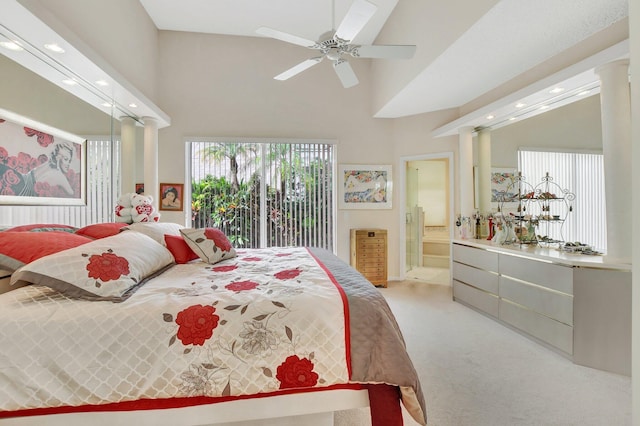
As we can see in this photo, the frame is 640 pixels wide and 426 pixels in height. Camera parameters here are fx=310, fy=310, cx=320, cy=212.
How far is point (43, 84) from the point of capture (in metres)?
2.21

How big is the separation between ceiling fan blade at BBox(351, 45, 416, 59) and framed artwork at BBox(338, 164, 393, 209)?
99.5 inches

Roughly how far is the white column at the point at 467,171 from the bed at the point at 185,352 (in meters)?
3.11

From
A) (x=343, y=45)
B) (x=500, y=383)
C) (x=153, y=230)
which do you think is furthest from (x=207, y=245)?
(x=500, y=383)

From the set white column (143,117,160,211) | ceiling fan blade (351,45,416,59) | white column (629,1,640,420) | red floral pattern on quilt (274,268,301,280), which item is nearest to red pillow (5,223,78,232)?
red floral pattern on quilt (274,268,301,280)

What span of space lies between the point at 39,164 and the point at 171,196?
2431 mm

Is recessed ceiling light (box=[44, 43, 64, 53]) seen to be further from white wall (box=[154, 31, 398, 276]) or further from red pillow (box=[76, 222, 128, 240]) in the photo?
white wall (box=[154, 31, 398, 276])

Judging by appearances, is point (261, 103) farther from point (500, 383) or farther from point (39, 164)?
point (500, 383)

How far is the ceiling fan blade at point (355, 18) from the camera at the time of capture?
195cm

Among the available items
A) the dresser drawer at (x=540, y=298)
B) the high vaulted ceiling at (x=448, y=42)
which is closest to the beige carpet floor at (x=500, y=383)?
the dresser drawer at (x=540, y=298)

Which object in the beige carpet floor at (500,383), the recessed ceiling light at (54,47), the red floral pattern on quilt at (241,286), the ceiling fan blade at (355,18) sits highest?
the ceiling fan blade at (355,18)

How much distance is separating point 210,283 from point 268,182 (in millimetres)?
3201

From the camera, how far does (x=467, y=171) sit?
13.3 ft

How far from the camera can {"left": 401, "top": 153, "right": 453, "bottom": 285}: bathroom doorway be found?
5188 mm

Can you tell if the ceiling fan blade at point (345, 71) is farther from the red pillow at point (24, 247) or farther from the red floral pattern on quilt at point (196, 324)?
the red pillow at point (24, 247)
